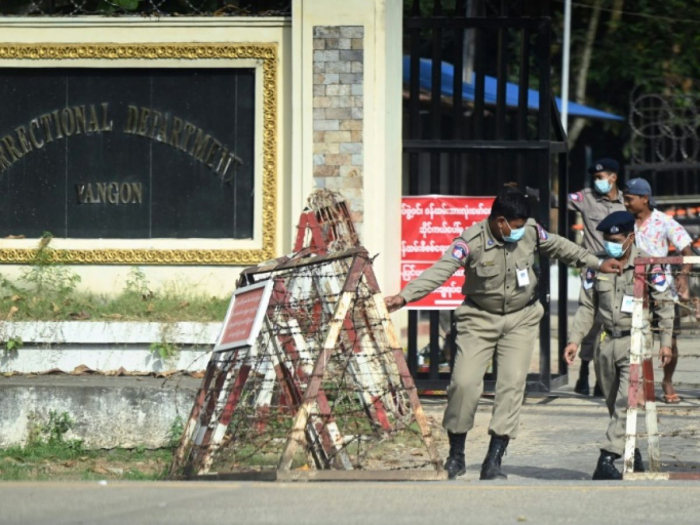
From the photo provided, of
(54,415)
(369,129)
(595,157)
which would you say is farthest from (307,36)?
(595,157)

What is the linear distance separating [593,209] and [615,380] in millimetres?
2902

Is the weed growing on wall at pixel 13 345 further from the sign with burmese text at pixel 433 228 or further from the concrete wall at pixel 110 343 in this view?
the sign with burmese text at pixel 433 228

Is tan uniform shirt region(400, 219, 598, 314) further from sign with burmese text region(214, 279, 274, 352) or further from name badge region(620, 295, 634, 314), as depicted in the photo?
sign with burmese text region(214, 279, 274, 352)

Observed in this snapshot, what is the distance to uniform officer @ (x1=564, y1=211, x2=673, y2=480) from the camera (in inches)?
326

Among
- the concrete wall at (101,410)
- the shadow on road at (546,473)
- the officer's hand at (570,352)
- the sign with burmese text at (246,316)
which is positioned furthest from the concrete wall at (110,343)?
the officer's hand at (570,352)

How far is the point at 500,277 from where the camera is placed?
26.9 feet

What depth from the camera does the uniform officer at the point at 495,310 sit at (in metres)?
8.12

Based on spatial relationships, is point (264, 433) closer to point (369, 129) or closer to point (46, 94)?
point (369, 129)

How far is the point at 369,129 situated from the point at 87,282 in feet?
8.42

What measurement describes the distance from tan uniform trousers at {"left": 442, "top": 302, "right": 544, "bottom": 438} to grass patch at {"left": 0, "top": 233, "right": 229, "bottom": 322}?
2655 millimetres

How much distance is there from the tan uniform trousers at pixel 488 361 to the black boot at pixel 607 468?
0.51m

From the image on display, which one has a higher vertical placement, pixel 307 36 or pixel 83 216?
pixel 307 36

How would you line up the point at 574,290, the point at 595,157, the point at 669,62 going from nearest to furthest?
1. the point at 574,290
2. the point at 669,62
3. the point at 595,157

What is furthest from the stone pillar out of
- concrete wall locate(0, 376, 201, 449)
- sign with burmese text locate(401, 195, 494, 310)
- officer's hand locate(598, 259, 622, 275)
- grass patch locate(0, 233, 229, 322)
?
officer's hand locate(598, 259, 622, 275)
